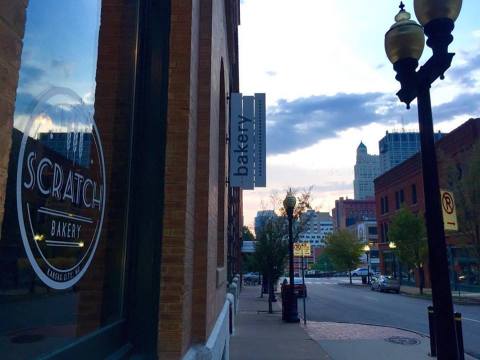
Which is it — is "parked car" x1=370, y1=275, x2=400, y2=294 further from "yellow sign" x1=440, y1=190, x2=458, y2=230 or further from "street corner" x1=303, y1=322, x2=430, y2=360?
"yellow sign" x1=440, y1=190, x2=458, y2=230

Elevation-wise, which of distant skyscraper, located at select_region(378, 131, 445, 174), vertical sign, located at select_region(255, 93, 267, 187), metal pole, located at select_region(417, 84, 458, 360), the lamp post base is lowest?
the lamp post base

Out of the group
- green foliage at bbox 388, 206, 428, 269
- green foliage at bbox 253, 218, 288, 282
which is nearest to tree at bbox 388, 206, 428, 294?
green foliage at bbox 388, 206, 428, 269

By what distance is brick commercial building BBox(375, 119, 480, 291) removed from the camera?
33.2 metres

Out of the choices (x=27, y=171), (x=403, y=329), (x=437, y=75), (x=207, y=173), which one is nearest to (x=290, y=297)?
(x=403, y=329)

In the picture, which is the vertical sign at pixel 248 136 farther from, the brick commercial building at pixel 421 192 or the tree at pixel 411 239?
the tree at pixel 411 239

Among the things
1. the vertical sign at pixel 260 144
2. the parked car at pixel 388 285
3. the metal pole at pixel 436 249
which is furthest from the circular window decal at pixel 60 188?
the parked car at pixel 388 285

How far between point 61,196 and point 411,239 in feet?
120

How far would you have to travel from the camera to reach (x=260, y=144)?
36.4 feet

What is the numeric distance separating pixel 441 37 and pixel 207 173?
2.89 m

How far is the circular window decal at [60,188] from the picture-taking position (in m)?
1.92

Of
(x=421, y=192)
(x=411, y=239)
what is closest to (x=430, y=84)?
(x=411, y=239)

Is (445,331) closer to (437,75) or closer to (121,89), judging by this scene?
(437,75)

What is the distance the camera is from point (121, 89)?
3.24 meters

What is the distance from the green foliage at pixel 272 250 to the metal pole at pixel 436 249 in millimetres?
20272
